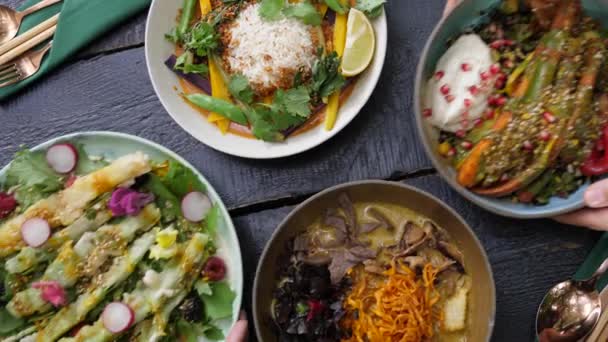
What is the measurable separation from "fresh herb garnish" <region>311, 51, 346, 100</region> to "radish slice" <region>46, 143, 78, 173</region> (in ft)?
2.64

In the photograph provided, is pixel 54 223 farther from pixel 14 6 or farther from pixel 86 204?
pixel 14 6

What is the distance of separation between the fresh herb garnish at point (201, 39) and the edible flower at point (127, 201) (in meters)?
0.50

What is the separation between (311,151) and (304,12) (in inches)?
17.8

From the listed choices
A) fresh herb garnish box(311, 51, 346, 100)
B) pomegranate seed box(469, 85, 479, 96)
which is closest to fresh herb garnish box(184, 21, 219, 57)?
fresh herb garnish box(311, 51, 346, 100)

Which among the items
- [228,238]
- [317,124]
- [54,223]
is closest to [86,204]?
[54,223]

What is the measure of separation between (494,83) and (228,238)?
3.08 feet

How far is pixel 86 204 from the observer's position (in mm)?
1889

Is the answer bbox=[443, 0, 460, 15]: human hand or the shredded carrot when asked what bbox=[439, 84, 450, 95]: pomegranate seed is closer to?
bbox=[443, 0, 460, 15]: human hand

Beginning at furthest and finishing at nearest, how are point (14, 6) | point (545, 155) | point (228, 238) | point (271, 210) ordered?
point (14, 6) < point (271, 210) < point (228, 238) < point (545, 155)

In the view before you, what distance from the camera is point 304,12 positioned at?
189 centimetres

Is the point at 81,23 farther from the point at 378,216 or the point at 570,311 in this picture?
the point at 570,311

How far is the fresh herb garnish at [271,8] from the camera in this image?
6.25 ft

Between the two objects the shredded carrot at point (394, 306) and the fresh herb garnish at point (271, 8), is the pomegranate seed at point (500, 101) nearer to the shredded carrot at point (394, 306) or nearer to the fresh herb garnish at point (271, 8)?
the shredded carrot at point (394, 306)

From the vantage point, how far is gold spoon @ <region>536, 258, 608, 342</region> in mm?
1816
